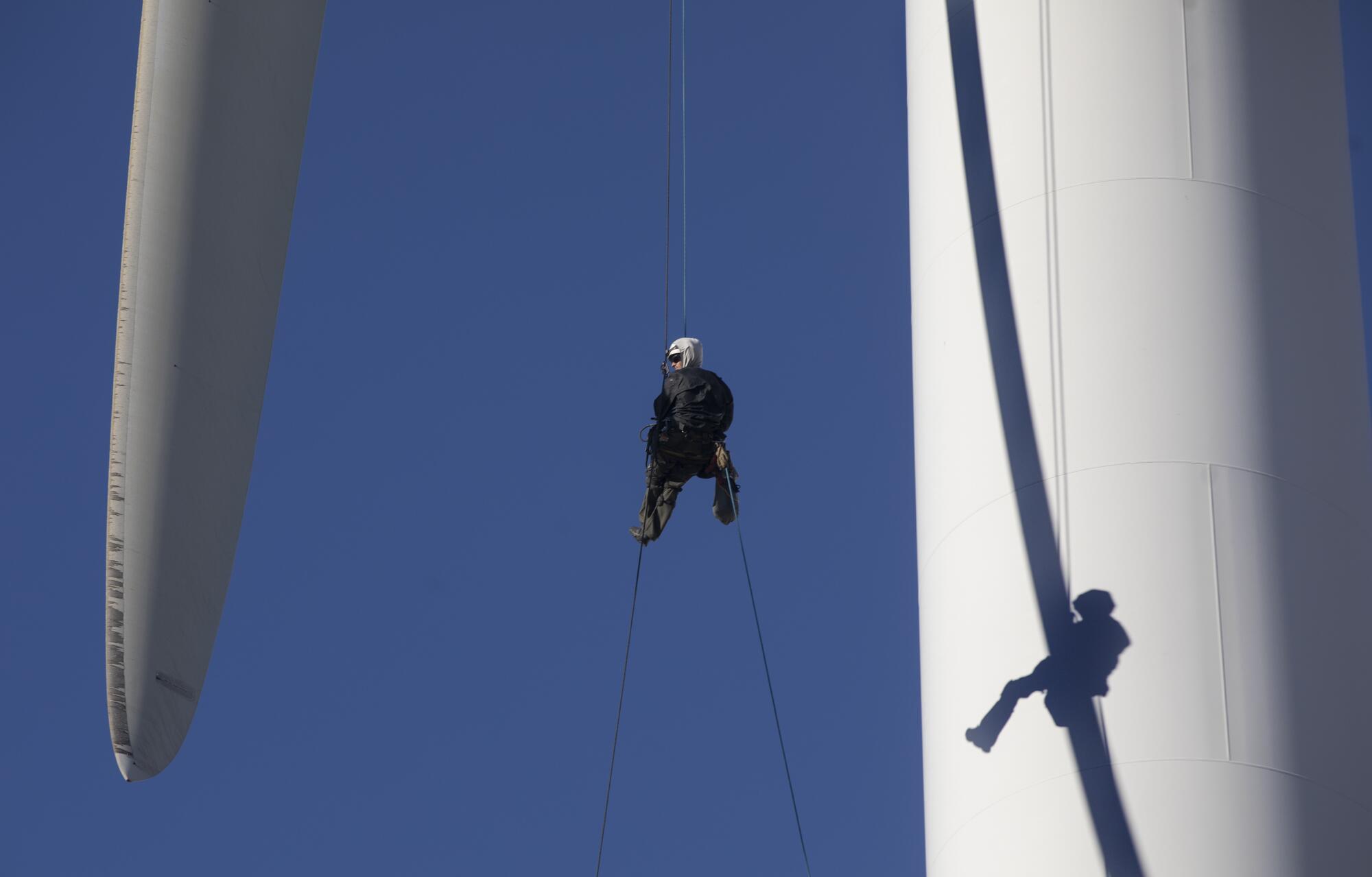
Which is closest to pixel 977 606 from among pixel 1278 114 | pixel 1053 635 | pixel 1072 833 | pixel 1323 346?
pixel 1053 635

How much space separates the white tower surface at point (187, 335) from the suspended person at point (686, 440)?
4.43 meters

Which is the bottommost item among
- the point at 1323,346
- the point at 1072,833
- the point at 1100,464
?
the point at 1072,833

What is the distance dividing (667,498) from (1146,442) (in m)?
5.90

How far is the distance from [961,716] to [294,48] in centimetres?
937

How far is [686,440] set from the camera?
78.6ft

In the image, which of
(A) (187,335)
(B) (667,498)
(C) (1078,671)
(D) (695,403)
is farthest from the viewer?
(B) (667,498)

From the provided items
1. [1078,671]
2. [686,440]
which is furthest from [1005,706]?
[686,440]

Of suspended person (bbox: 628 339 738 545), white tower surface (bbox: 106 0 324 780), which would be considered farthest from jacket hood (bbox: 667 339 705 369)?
white tower surface (bbox: 106 0 324 780)

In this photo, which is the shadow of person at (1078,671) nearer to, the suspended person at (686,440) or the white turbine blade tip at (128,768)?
the suspended person at (686,440)

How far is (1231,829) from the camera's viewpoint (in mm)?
19453

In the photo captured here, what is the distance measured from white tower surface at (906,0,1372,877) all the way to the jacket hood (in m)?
2.44

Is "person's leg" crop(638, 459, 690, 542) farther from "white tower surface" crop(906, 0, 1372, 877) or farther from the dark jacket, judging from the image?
"white tower surface" crop(906, 0, 1372, 877)

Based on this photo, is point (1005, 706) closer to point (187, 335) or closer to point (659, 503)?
point (659, 503)

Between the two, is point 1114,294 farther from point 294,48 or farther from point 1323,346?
point 294,48
